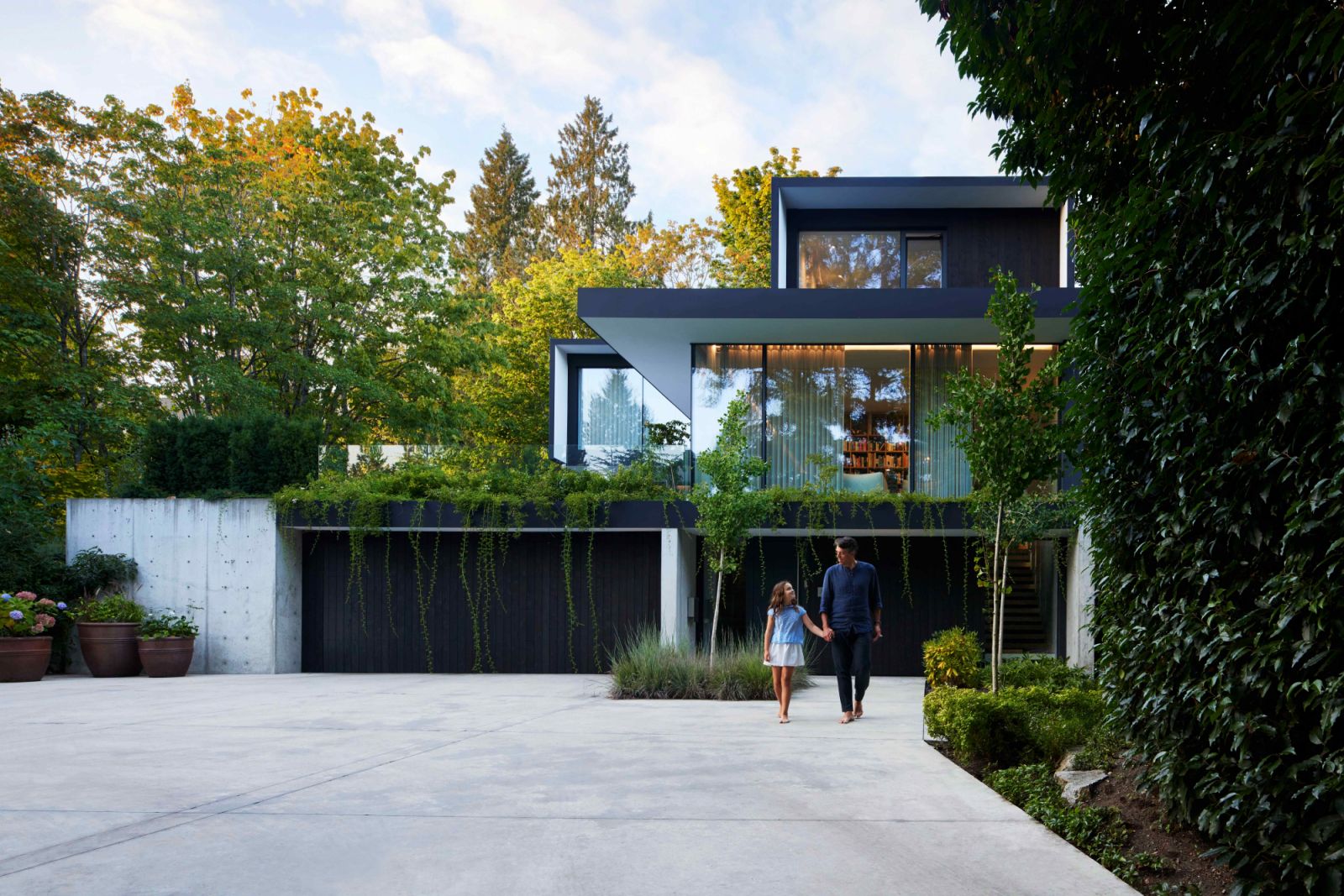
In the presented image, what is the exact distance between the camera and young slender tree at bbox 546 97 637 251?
50838mm

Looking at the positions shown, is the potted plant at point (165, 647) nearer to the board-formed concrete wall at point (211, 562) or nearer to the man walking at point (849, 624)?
the board-formed concrete wall at point (211, 562)

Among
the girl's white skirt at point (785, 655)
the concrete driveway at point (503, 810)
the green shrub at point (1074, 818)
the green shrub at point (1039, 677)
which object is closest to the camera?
the concrete driveway at point (503, 810)

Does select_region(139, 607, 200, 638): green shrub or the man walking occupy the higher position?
the man walking

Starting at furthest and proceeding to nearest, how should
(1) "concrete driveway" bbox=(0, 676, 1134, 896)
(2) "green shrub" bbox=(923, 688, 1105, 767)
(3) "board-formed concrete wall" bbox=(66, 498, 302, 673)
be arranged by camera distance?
1. (3) "board-formed concrete wall" bbox=(66, 498, 302, 673)
2. (2) "green shrub" bbox=(923, 688, 1105, 767)
3. (1) "concrete driveway" bbox=(0, 676, 1134, 896)

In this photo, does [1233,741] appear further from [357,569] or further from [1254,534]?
[357,569]

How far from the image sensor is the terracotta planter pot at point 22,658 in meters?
16.1

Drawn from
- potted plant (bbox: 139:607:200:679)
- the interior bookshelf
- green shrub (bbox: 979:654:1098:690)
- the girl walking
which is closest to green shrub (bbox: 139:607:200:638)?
potted plant (bbox: 139:607:200:679)

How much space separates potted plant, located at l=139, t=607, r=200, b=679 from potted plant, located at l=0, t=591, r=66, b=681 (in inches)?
53.3

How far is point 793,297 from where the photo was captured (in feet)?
58.0

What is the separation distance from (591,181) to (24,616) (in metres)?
39.1

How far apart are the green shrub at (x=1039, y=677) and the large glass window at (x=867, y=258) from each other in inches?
397

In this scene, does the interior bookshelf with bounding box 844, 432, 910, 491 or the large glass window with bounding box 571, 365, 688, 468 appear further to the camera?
the large glass window with bounding box 571, 365, 688, 468

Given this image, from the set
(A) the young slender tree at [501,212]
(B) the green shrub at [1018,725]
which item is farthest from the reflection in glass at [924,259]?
(A) the young slender tree at [501,212]

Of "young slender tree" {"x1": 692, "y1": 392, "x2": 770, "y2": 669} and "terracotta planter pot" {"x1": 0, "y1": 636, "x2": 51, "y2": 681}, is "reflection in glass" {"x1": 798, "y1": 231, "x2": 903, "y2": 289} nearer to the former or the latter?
"young slender tree" {"x1": 692, "y1": 392, "x2": 770, "y2": 669}
